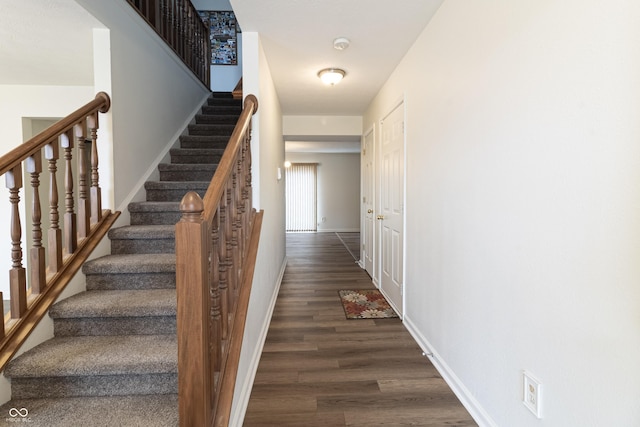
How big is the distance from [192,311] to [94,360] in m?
0.80

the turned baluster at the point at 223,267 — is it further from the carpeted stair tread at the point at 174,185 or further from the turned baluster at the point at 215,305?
the carpeted stair tread at the point at 174,185

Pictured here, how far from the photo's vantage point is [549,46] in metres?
1.02

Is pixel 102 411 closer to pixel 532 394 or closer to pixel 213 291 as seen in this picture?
pixel 213 291

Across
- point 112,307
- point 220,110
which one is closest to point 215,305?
point 112,307

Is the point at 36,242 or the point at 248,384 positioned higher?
the point at 36,242

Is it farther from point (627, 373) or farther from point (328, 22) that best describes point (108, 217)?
point (627, 373)

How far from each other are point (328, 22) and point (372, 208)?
230cm

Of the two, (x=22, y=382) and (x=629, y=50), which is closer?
(x=629, y=50)

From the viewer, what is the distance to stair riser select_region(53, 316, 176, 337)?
5.13 feet

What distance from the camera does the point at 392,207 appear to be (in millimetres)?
2898

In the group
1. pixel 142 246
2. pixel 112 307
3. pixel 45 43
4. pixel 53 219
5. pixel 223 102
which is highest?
pixel 223 102

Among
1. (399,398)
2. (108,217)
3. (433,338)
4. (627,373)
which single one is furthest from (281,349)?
(627,373)

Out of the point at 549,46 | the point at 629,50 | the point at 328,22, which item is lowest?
the point at 629,50

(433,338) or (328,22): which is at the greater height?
(328,22)
